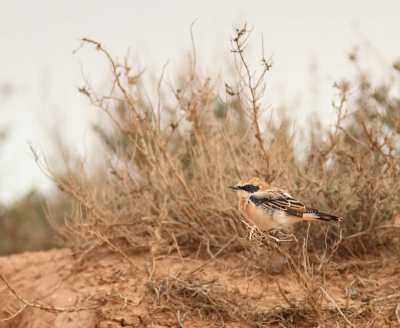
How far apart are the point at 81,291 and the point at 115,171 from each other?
154cm

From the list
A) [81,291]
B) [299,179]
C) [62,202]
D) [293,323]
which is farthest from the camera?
[62,202]

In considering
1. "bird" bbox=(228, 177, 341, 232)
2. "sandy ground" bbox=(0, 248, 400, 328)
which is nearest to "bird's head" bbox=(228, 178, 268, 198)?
"bird" bbox=(228, 177, 341, 232)

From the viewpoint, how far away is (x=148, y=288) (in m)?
6.10

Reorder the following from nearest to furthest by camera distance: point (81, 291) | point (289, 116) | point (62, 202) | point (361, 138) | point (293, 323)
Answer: point (293, 323), point (81, 291), point (289, 116), point (361, 138), point (62, 202)

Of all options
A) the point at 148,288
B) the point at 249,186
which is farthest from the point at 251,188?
the point at 148,288

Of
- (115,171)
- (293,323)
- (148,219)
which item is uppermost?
(115,171)

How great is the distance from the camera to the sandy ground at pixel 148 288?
5.76 m

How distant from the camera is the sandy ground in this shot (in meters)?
5.76

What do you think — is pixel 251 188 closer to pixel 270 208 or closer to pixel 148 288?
pixel 270 208

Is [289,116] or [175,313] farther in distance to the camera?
[289,116]

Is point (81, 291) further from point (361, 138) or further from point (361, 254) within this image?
point (361, 138)

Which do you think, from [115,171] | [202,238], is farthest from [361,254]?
[115,171]

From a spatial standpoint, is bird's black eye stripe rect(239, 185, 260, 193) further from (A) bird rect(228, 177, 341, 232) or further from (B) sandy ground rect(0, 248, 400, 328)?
(B) sandy ground rect(0, 248, 400, 328)

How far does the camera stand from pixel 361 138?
1120 cm
